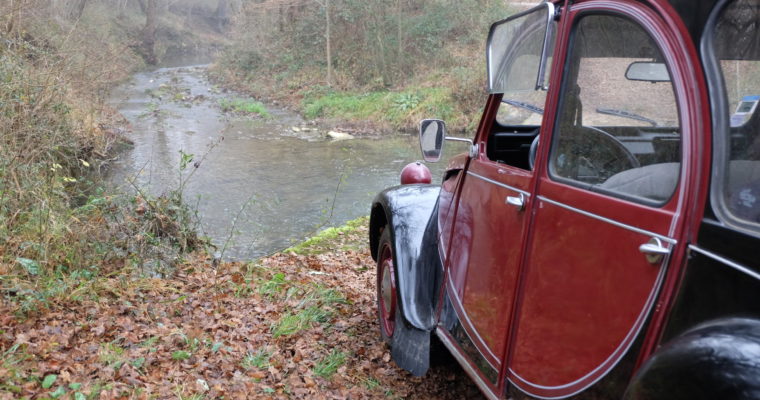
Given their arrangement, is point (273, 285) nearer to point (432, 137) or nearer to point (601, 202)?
point (432, 137)

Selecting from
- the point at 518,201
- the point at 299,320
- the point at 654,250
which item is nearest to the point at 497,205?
the point at 518,201

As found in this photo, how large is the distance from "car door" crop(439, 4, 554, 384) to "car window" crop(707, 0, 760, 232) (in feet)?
2.63

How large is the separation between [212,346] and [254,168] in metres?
9.56

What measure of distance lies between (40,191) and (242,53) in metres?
28.8

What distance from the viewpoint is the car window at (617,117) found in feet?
6.11

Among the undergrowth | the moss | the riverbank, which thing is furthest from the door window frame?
the moss

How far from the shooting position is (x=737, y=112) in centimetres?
159

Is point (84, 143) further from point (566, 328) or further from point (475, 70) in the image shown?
point (475, 70)

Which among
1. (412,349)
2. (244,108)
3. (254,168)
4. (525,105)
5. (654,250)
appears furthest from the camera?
(244,108)

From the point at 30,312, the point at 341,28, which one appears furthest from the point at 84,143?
the point at 341,28

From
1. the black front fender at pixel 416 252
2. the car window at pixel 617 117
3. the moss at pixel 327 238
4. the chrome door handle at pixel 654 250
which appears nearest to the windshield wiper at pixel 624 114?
the car window at pixel 617 117

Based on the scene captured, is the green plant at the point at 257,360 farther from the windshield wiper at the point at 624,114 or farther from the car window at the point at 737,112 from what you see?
the car window at the point at 737,112

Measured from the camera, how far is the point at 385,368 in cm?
394

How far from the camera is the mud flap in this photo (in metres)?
3.33
